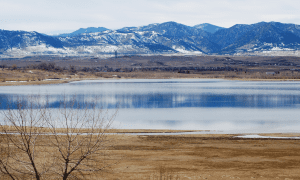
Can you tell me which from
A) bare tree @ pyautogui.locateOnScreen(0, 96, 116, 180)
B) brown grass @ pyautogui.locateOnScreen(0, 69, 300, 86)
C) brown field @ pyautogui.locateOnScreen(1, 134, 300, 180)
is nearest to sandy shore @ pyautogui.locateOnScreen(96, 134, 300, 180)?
brown field @ pyautogui.locateOnScreen(1, 134, 300, 180)

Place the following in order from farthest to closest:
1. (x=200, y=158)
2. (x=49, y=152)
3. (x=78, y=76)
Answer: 1. (x=78, y=76)
2. (x=200, y=158)
3. (x=49, y=152)

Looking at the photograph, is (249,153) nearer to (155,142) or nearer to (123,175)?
(155,142)

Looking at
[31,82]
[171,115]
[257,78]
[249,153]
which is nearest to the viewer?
[249,153]

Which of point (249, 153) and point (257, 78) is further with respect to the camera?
point (257, 78)

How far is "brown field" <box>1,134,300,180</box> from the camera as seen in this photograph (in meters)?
14.6

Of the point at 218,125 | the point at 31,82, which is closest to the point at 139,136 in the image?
the point at 218,125

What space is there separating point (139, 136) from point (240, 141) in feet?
20.2

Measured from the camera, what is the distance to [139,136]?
2364 cm

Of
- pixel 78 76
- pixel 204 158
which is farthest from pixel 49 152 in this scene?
pixel 78 76

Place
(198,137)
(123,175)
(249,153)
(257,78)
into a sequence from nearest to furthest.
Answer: (123,175) → (249,153) → (198,137) → (257,78)

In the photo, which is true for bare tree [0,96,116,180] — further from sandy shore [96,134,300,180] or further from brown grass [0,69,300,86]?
brown grass [0,69,300,86]

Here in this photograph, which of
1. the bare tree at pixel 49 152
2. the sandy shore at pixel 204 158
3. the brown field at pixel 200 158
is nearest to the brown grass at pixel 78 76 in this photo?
the bare tree at pixel 49 152

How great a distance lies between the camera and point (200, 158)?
56.4ft

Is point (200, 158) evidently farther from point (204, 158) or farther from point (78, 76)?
point (78, 76)
